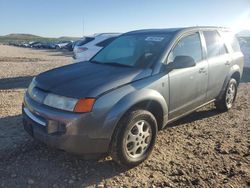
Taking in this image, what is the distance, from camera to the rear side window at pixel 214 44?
5473 mm

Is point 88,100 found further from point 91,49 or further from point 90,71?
point 91,49

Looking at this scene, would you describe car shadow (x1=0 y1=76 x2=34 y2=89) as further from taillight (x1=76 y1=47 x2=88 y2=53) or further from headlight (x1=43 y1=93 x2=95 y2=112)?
headlight (x1=43 y1=93 x2=95 y2=112)

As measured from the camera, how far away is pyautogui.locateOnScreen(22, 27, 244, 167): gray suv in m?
3.55

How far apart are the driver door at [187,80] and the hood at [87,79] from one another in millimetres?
556

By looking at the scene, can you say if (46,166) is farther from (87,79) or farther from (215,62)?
(215,62)

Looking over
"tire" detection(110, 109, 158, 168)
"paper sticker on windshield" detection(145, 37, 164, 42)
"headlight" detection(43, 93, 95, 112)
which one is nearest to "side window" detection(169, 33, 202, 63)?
"paper sticker on windshield" detection(145, 37, 164, 42)

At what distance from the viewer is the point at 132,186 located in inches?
142

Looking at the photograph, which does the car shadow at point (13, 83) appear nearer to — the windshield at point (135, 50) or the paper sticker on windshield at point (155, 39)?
the windshield at point (135, 50)

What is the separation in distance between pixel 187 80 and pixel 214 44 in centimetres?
137

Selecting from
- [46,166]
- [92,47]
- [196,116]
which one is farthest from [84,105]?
[92,47]

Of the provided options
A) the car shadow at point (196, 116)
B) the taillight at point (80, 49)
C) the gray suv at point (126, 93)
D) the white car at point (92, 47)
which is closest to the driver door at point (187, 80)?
the gray suv at point (126, 93)

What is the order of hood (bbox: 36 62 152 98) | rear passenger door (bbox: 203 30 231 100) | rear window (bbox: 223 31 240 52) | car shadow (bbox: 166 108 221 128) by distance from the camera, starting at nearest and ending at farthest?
1. hood (bbox: 36 62 152 98)
2. rear passenger door (bbox: 203 30 231 100)
3. car shadow (bbox: 166 108 221 128)
4. rear window (bbox: 223 31 240 52)

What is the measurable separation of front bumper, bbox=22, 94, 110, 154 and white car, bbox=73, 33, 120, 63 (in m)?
7.04

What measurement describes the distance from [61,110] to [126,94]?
79 centimetres
